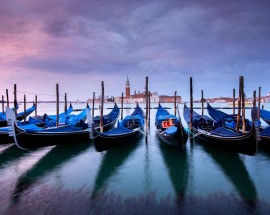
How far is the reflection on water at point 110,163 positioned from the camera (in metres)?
5.80

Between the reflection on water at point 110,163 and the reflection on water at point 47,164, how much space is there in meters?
1.62

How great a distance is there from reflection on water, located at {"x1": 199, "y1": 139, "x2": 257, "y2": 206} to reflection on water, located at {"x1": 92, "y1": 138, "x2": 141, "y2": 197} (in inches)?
138

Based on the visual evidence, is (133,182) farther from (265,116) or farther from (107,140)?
(265,116)

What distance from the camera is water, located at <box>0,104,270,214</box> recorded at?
4477 mm

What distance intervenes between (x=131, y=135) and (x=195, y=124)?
4496 millimetres

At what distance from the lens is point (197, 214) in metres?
4.14

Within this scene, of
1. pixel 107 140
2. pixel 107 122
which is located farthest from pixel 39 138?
pixel 107 122

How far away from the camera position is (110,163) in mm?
7664

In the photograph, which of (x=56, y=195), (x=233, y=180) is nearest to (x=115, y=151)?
(x=56, y=195)

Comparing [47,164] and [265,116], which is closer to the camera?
[47,164]

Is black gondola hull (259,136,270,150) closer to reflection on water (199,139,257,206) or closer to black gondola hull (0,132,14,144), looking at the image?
reflection on water (199,139,257,206)

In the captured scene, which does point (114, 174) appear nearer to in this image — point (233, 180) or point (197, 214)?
point (197, 214)

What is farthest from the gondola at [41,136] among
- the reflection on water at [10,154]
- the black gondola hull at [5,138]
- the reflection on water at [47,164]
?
the black gondola hull at [5,138]

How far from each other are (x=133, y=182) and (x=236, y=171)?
3.43 metres
